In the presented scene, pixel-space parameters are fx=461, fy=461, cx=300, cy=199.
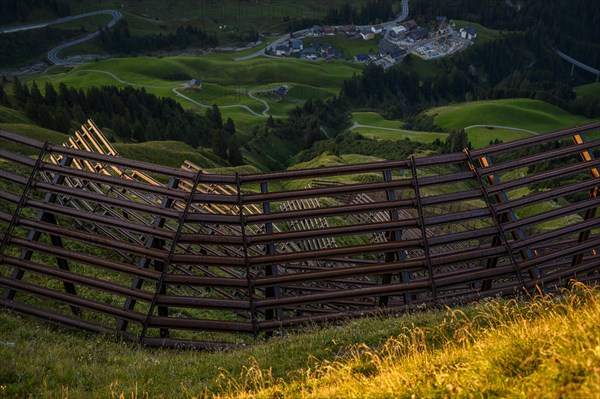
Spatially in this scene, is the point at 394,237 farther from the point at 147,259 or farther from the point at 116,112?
the point at 116,112

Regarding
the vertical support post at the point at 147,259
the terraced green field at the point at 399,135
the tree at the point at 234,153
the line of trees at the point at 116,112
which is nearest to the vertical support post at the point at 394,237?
the vertical support post at the point at 147,259

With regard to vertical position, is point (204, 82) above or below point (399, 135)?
below

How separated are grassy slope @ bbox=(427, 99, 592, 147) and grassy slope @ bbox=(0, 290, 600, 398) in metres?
135

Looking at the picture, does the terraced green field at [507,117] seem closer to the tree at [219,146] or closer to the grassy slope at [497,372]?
the tree at [219,146]

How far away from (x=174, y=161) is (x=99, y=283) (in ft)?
166

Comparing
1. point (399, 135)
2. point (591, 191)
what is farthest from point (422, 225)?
point (399, 135)

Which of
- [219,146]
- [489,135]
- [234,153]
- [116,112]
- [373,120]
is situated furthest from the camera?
[373,120]

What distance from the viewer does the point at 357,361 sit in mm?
6227

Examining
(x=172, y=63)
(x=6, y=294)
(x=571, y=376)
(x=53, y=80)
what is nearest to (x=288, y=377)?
(x=571, y=376)

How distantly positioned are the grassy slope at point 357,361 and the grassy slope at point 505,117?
135160 millimetres

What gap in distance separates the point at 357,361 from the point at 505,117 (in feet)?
519

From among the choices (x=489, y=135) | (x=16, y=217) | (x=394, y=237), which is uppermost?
(x=16, y=217)

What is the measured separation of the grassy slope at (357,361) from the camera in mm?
4570

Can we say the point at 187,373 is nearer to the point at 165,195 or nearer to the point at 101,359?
the point at 101,359
